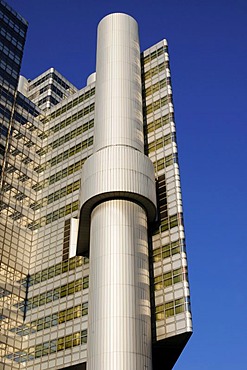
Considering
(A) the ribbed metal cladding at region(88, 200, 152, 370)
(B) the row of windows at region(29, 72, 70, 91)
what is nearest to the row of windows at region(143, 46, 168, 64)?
(A) the ribbed metal cladding at region(88, 200, 152, 370)

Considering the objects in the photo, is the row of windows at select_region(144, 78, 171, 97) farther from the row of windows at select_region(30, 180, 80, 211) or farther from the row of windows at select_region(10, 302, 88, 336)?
the row of windows at select_region(10, 302, 88, 336)

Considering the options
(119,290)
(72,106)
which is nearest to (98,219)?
(119,290)

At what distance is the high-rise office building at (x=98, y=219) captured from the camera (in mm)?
64688

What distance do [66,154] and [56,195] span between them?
29.1 feet

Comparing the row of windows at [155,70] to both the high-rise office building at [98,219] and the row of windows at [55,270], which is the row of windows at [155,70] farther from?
the row of windows at [55,270]

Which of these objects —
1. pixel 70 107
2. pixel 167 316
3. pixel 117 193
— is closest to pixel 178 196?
pixel 117 193

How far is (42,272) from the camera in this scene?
8519 cm

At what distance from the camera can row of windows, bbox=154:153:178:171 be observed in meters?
78.6

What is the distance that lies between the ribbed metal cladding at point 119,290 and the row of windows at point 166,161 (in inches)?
391

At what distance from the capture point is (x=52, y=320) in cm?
7831

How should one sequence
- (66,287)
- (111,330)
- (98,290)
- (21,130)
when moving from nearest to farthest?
(111,330), (98,290), (66,287), (21,130)

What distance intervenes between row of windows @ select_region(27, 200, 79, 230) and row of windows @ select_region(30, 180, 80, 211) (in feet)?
9.60

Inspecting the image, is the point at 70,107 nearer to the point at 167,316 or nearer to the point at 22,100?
the point at 22,100

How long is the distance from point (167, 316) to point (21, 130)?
49857 millimetres
